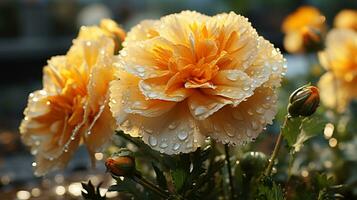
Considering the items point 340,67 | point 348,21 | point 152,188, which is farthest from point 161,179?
point 348,21

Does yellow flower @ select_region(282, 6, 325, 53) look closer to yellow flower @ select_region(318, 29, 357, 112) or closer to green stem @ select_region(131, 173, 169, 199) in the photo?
yellow flower @ select_region(318, 29, 357, 112)

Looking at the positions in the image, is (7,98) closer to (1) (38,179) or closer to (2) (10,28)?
(2) (10,28)

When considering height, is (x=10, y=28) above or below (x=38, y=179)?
above

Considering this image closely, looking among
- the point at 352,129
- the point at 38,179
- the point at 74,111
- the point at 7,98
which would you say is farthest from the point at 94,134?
the point at 7,98

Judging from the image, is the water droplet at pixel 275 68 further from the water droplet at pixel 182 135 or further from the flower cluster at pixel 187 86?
the water droplet at pixel 182 135

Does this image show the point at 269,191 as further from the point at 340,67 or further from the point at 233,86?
the point at 340,67

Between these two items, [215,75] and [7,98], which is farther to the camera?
[7,98]
